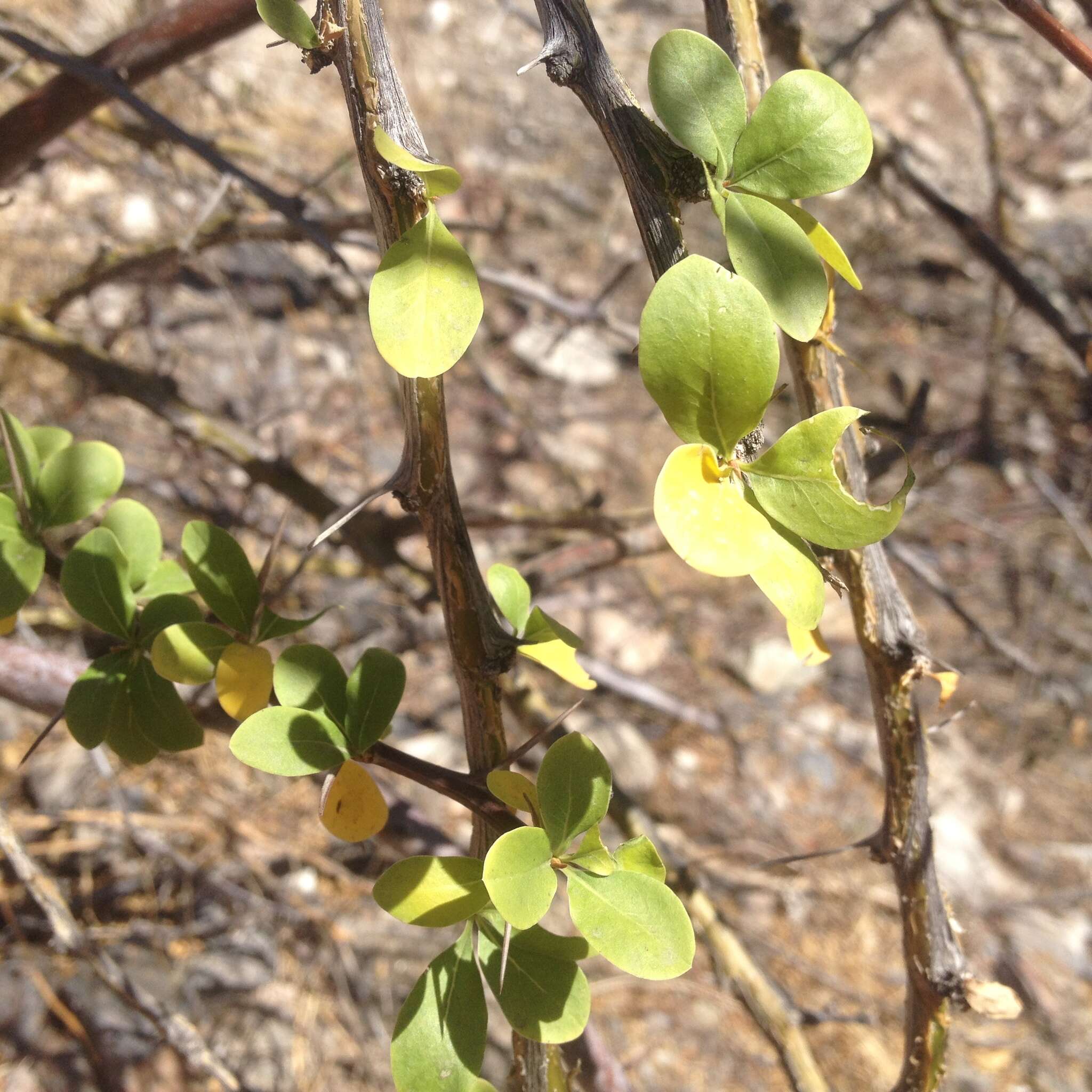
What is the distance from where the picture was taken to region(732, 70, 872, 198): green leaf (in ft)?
1.16

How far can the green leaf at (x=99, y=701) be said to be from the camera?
476 mm

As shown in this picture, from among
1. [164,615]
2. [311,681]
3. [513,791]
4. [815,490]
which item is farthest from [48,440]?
[815,490]

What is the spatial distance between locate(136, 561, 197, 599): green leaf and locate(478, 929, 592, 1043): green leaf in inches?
11.6

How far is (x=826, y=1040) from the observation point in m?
1.57

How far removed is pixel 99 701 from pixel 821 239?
455mm

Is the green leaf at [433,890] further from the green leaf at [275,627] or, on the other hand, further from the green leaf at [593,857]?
the green leaf at [275,627]

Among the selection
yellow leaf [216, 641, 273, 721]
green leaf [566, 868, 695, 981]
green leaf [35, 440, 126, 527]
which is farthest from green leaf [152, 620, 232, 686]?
green leaf [566, 868, 695, 981]

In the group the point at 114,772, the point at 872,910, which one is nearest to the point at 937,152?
the point at 872,910

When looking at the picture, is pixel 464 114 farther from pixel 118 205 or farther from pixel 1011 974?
pixel 1011 974

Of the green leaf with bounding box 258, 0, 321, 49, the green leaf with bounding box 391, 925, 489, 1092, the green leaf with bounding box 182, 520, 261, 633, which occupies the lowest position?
the green leaf with bounding box 391, 925, 489, 1092

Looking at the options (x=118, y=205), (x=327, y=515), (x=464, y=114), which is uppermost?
(x=464, y=114)

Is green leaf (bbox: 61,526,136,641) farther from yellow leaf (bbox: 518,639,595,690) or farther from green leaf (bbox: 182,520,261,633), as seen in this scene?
yellow leaf (bbox: 518,639,595,690)

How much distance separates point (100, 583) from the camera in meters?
0.49

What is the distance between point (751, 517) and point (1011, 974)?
6.41ft
